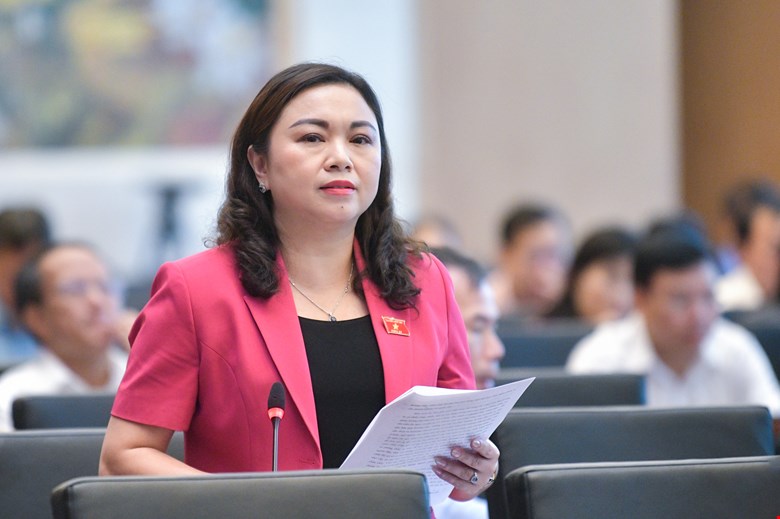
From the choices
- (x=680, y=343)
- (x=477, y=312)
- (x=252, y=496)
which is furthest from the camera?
(x=680, y=343)

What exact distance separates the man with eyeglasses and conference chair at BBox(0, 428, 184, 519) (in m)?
1.57

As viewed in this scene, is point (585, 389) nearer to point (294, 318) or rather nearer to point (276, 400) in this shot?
point (294, 318)

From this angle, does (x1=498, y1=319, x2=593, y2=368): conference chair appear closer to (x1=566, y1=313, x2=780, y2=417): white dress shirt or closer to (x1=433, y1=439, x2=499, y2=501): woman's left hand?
(x1=566, y1=313, x2=780, y2=417): white dress shirt

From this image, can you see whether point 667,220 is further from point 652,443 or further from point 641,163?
point 652,443

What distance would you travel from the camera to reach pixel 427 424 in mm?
2197

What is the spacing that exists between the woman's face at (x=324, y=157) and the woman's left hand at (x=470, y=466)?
0.48 m

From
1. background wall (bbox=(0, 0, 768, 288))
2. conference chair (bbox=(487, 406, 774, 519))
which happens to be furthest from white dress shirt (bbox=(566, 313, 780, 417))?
background wall (bbox=(0, 0, 768, 288))

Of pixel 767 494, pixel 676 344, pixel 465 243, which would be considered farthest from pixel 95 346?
pixel 465 243

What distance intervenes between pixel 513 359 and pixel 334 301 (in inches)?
97.2

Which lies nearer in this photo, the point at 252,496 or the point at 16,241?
the point at 252,496

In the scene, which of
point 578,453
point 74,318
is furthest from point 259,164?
point 74,318

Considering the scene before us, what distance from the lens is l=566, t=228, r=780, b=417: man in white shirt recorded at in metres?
4.45

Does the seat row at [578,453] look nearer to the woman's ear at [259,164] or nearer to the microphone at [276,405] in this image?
the microphone at [276,405]

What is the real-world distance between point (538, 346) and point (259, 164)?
2.63 m
